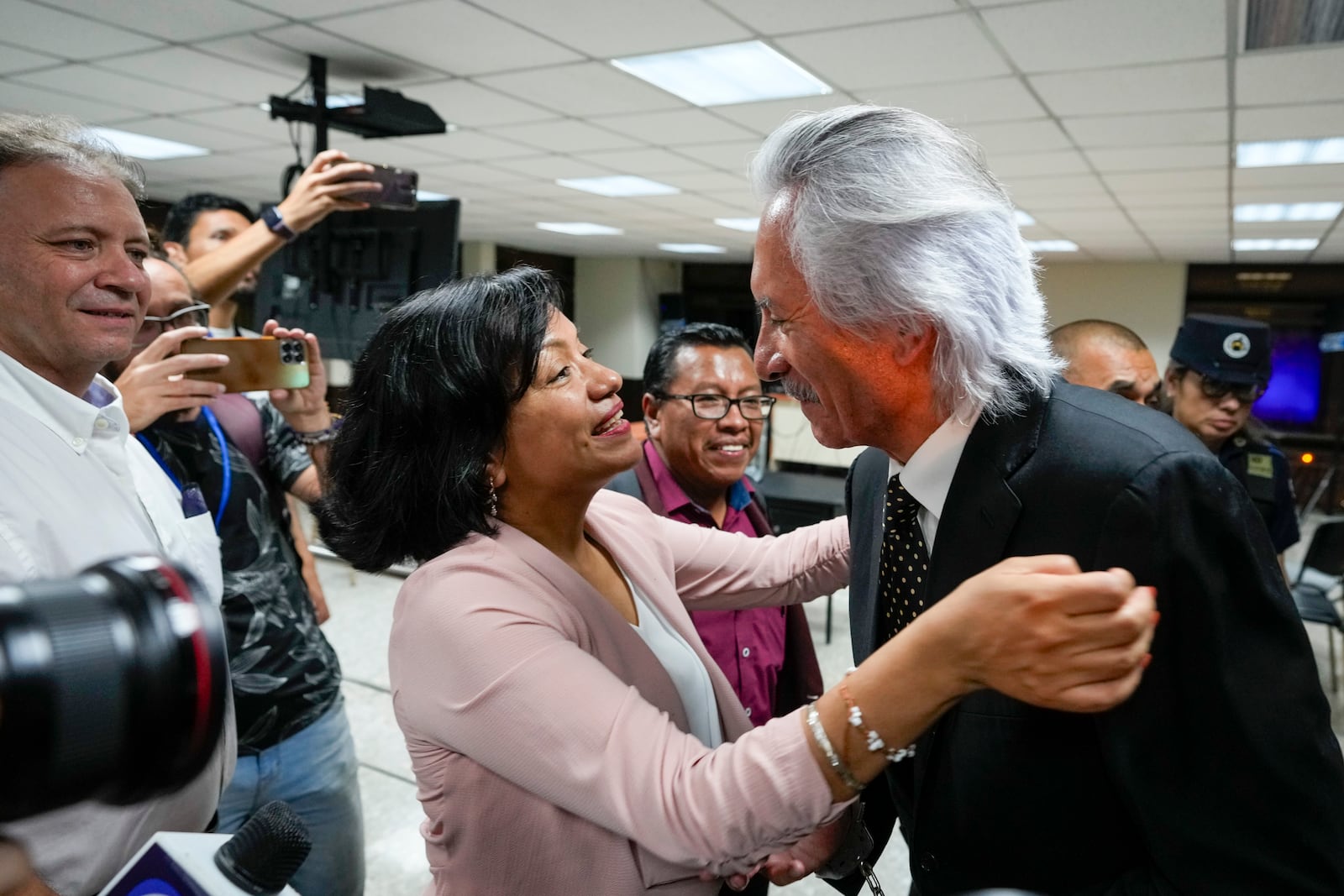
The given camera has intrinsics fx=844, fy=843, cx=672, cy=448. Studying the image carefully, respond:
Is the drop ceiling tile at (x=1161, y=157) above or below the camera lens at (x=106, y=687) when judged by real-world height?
above

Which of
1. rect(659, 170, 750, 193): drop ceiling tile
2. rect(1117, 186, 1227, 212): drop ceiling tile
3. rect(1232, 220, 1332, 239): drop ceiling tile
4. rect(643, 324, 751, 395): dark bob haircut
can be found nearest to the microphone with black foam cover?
rect(643, 324, 751, 395): dark bob haircut

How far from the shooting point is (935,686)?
2.32ft

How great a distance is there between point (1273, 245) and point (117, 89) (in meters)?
9.74

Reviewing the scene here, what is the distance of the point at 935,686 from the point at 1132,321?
38.5 feet

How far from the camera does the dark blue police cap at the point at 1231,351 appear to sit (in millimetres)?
2541

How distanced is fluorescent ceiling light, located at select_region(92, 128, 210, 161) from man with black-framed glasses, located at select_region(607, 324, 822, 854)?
4750 mm

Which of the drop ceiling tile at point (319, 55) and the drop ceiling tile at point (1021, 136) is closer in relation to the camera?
the drop ceiling tile at point (319, 55)

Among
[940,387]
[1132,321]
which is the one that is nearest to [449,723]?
[940,387]

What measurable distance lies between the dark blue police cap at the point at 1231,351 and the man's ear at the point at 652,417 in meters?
1.64

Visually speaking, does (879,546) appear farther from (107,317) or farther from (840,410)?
(107,317)

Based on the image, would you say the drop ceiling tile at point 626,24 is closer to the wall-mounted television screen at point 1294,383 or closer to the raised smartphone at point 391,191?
the raised smartphone at point 391,191

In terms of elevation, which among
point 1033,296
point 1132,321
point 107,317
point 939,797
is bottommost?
point 939,797

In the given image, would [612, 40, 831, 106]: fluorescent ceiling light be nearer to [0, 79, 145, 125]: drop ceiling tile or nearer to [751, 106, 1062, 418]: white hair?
[751, 106, 1062, 418]: white hair

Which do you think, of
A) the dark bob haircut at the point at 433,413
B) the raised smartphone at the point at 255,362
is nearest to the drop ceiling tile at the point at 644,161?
the raised smartphone at the point at 255,362
